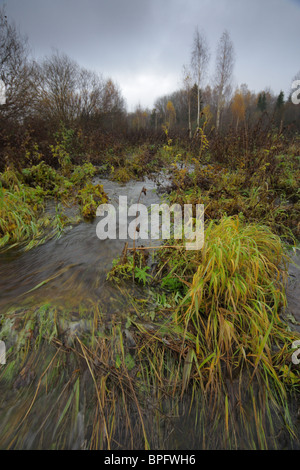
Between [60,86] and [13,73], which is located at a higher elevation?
[60,86]

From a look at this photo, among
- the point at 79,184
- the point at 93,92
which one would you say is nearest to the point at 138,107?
the point at 93,92

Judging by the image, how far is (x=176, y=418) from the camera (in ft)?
4.59

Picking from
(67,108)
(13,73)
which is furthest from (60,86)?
(13,73)

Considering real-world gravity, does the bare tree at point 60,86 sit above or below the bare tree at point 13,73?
above

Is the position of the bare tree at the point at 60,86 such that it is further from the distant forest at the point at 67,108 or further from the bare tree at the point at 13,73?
the bare tree at the point at 13,73

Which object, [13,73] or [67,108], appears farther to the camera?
[67,108]

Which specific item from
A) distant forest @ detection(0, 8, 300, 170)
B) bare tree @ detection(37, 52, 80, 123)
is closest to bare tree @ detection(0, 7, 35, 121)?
distant forest @ detection(0, 8, 300, 170)

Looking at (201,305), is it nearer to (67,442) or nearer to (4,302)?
(67,442)

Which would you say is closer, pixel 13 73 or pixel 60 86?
pixel 13 73

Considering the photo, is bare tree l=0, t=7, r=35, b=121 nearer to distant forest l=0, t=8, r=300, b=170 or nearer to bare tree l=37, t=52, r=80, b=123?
distant forest l=0, t=8, r=300, b=170

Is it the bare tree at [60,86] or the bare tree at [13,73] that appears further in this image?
the bare tree at [60,86]

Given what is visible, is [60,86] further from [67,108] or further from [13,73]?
[13,73]

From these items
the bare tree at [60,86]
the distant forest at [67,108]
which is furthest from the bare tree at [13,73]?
the bare tree at [60,86]

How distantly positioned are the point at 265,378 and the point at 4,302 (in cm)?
247
